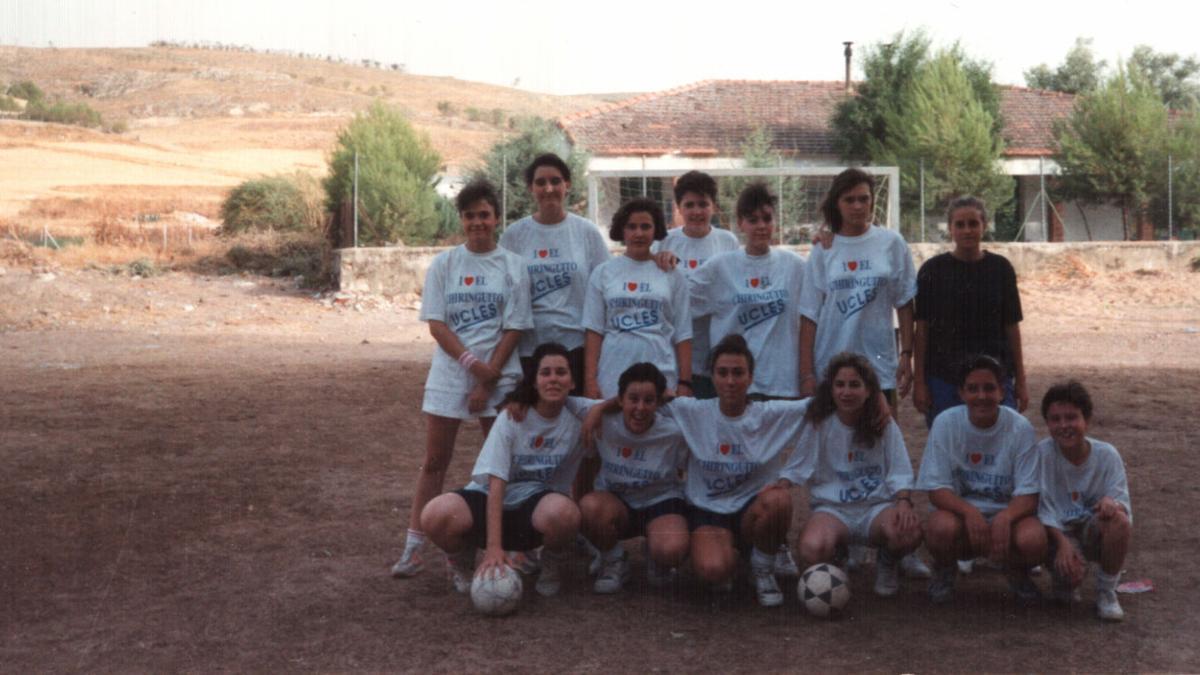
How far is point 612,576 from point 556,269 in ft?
4.26

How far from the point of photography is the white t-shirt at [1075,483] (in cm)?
421

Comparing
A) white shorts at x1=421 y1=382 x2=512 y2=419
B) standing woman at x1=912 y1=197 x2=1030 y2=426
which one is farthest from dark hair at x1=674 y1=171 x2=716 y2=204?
white shorts at x1=421 y1=382 x2=512 y2=419

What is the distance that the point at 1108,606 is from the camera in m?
4.07

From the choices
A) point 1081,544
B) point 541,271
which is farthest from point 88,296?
point 1081,544

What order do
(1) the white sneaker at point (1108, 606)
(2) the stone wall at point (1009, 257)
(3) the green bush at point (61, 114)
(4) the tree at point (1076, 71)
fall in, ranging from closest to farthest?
(1) the white sneaker at point (1108, 606)
(2) the stone wall at point (1009, 257)
(4) the tree at point (1076, 71)
(3) the green bush at point (61, 114)

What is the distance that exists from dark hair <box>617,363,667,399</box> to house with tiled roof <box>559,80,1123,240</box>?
17840 millimetres

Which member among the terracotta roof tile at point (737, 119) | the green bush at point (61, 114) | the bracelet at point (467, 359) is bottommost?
the bracelet at point (467, 359)

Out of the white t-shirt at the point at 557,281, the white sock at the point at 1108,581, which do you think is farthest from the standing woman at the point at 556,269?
the white sock at the point at 1108,581

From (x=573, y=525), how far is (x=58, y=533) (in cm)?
262

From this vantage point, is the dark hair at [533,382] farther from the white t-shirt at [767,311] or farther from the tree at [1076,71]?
the tree at [1076,71]

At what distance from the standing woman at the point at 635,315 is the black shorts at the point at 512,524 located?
540 millimetres

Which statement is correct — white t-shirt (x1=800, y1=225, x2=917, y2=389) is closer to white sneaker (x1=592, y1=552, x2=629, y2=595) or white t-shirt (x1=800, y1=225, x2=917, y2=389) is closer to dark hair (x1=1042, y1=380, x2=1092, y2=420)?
dark hair (x1=1042, y1=380, x2=1092, y2=420)

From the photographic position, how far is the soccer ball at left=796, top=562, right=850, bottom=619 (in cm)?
411

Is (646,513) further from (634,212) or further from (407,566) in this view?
(634,212)
